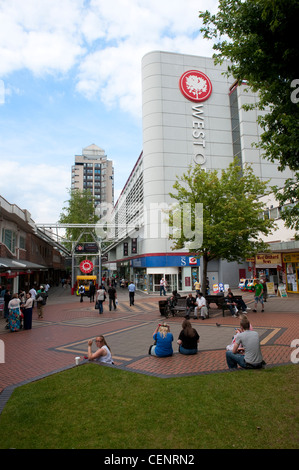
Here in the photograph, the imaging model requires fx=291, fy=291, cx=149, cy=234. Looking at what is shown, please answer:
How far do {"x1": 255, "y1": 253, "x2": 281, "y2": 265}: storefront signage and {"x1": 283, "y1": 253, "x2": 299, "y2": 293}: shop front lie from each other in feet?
1.77

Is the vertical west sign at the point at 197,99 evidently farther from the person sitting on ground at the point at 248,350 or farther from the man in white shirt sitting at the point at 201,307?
the person sitting on ground at the point at 248,350

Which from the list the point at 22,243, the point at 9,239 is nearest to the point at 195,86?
the point at 22,243

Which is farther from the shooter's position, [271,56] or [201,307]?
[201,307]

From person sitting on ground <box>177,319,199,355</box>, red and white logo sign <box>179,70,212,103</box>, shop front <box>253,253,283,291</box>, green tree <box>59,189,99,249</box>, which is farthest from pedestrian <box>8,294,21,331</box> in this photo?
green tree <box>59,189,99,249</box>

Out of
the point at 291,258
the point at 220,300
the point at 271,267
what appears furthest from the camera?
the point at 271,267

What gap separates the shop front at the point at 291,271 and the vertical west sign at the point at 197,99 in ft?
49.4

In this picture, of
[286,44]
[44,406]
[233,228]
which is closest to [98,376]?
[44,406]

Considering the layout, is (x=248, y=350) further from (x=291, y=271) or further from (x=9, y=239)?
(x=9, y=239)

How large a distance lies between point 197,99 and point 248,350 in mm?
33934

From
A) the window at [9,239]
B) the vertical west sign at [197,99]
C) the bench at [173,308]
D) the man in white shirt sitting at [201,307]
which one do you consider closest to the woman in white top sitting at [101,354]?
the man in white shirt sitting at [201,307]

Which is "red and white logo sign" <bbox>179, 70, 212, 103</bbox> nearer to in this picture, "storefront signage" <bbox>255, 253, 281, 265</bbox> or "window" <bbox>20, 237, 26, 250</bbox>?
"storefront signage" <bbox>255, 253, 281, 265</bbox>

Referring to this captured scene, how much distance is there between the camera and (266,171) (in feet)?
114

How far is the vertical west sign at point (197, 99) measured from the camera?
111 feet

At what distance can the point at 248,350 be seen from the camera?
249 inches
